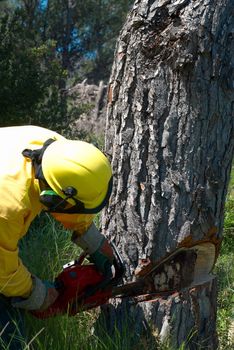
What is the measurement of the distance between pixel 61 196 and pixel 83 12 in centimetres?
1613

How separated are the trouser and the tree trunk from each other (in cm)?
52

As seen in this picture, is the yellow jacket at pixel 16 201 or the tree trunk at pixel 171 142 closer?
the yellow jacket at pixel 16 201

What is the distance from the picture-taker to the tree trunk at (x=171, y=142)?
287cm

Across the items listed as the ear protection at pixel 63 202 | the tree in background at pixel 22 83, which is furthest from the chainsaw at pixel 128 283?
the tree in background at pixel 22 83

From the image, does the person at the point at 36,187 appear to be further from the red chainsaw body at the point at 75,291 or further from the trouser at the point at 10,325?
the red chainsaw body at the point at 75,291

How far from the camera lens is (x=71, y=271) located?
119 inches

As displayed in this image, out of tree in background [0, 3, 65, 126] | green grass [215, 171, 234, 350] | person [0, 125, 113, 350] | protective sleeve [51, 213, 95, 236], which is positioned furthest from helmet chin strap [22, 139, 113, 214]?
tree in background [0, 3, 65, 126]

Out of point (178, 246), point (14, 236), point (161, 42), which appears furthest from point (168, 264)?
point (161, 42)

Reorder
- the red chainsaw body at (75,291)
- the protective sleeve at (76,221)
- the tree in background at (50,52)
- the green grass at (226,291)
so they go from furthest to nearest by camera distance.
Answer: the tree in background at (50,52) < the green grass at (226,291) < the red chainsaw body at (75,291) < the protective sleeve at (76,221)

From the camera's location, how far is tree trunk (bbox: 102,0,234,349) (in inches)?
113

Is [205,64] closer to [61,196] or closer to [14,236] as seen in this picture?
[61,196]

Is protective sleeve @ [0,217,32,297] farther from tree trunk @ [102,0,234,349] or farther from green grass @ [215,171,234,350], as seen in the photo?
green grass @ [215,171,234,350]

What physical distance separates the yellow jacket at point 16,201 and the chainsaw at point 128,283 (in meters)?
0.26

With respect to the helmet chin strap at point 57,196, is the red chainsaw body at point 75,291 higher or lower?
lower
